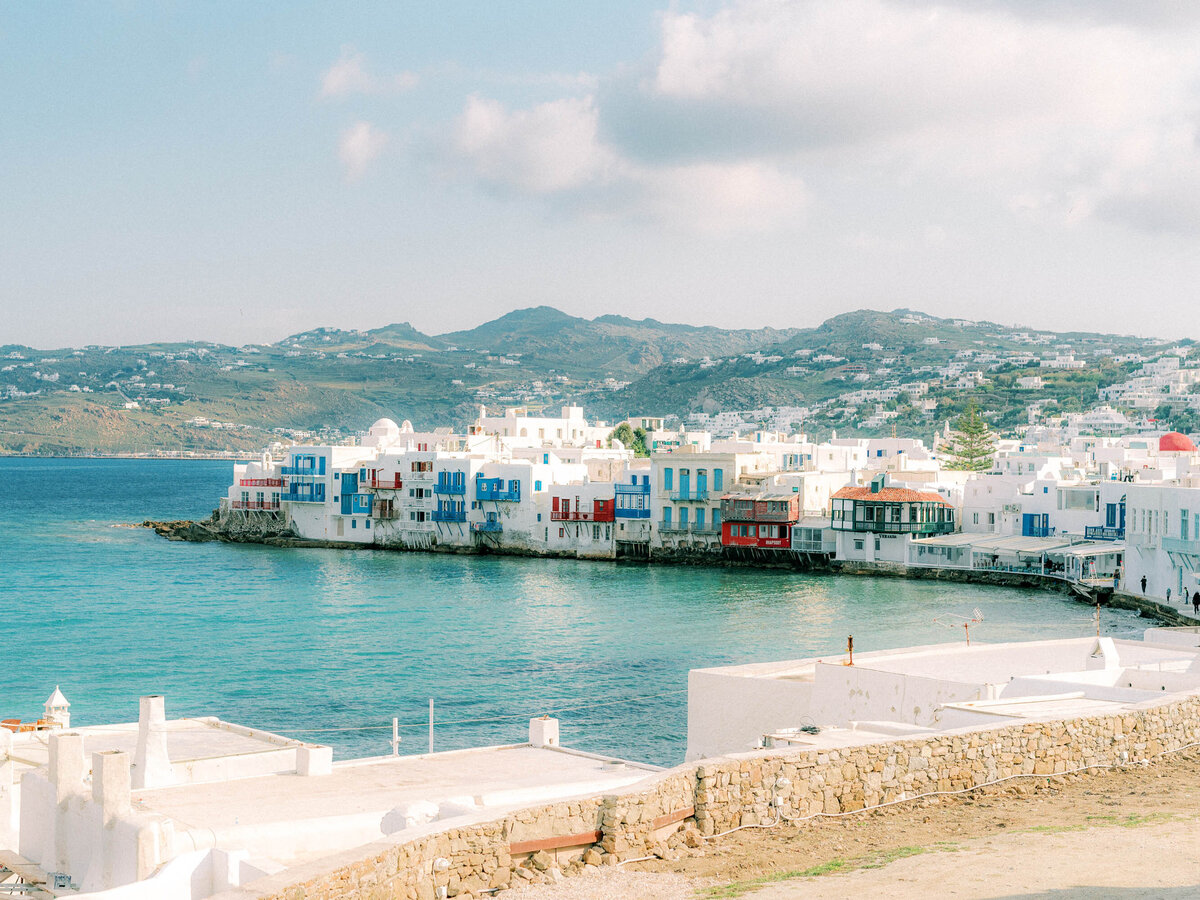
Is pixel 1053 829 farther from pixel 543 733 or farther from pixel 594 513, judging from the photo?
pixel 594 513

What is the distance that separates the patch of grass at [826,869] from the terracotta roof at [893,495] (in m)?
52.3

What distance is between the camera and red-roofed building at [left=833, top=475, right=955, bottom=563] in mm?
60062

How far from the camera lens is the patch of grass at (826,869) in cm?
816

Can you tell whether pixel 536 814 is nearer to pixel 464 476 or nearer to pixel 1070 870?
pixel 1070 870

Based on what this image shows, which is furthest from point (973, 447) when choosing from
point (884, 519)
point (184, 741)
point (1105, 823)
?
point (1105, 823)

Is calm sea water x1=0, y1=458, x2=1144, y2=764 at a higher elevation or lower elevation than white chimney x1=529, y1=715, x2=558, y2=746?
lower

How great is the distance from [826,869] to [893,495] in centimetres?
5313

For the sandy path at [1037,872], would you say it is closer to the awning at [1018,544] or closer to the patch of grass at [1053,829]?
the patch of grass at [1053,829]

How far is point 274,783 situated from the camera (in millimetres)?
14977

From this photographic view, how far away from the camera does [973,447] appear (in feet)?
285

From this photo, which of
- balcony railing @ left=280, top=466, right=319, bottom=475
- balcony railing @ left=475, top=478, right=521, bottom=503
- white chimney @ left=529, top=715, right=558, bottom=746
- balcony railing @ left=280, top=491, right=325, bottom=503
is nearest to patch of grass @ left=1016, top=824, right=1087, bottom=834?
white chimney @ left=529, top=715, right=558, bottom=746

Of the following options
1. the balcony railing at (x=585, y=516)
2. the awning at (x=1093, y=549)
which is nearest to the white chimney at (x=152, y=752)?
the awning at (x=1093, y=549)

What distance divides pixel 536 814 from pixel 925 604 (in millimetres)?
40891

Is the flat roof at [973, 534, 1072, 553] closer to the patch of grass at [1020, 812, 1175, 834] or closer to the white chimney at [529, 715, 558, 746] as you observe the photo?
the white chimney at [529, 715, 558, 746]
